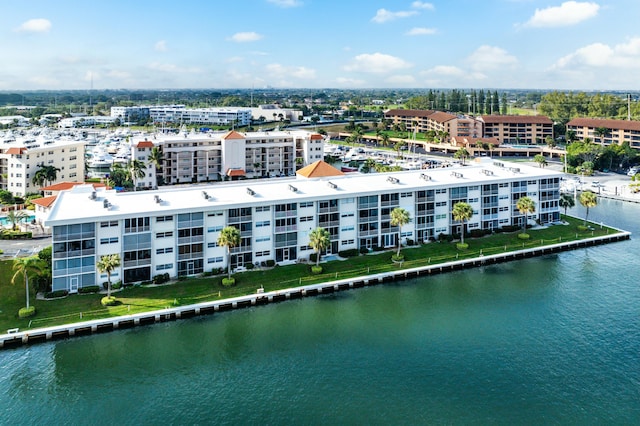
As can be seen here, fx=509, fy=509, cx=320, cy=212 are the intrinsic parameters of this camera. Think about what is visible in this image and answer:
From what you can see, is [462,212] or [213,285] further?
[462,212]

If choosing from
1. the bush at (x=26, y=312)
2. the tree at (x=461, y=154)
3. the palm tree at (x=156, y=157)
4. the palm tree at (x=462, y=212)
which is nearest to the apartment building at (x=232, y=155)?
the palm tree at (x=156, y=157)

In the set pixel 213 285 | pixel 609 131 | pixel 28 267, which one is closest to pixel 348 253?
pixel 213 285

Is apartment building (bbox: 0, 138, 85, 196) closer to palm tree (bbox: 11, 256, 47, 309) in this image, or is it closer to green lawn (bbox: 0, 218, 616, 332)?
green lawn (bbox: 0, 218, 616, 332)

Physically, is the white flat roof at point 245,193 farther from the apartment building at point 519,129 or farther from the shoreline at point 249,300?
the apartment building at point 519,129

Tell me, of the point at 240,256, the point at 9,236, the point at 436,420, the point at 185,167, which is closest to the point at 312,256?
the point at 240,256

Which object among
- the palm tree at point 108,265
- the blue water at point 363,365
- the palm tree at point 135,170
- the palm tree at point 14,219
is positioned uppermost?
the palm tree at point 135,170

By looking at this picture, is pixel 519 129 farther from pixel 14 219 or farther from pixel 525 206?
pixel 14 219

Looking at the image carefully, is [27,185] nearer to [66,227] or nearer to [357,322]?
[66,227]
